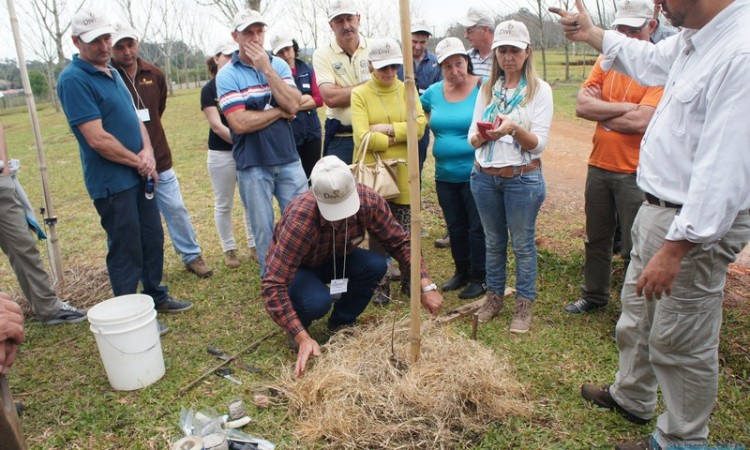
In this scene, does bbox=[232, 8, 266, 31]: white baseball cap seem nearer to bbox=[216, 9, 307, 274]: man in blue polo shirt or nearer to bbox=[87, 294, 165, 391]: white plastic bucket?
bbox=[216, 9, 307, 274]: man in blue polo shirt

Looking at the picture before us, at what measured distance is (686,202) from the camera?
5.64 ft

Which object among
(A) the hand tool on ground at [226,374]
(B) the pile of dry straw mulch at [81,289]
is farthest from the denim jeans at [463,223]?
(B) the pile of dry straw mulch at [81,289]

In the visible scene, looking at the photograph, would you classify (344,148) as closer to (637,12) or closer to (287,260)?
(287,260)

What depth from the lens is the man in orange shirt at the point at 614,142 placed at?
2.97 m

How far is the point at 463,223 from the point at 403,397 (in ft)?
5.95

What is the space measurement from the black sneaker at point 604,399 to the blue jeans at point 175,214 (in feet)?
11.0

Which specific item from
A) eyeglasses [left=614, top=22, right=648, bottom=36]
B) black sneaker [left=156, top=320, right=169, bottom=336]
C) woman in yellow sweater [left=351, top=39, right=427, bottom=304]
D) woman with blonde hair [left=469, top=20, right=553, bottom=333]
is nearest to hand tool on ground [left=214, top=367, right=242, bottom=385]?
black sneaker [left=156, top=320, right=169, bottom=336]

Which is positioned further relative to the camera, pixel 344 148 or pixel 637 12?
pixel 344 148

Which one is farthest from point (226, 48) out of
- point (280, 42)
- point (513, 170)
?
point (513, 170)

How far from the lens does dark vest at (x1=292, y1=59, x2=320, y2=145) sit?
4559 mm

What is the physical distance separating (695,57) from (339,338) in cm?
224

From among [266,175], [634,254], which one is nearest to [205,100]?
[266,175]

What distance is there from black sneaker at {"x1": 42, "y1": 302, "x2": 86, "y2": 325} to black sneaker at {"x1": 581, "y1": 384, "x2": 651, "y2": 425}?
11.3 feet

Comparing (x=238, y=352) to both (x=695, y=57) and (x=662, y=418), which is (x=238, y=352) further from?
(x=695, y=57)
